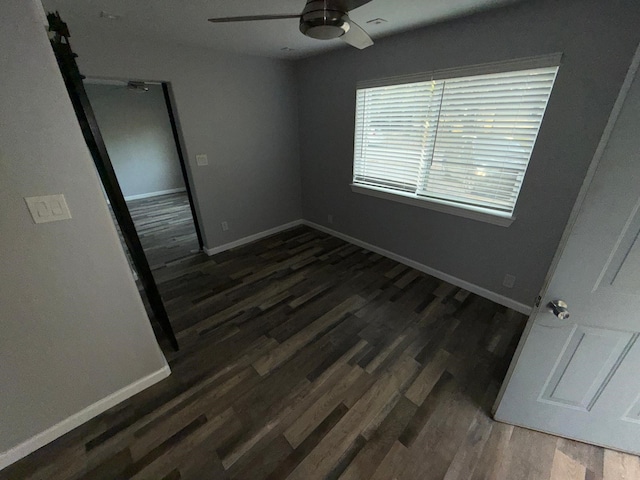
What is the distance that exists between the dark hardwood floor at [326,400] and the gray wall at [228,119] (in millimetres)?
1275

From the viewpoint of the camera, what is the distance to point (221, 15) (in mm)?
1815

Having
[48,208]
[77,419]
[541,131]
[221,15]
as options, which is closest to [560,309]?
[541,131]

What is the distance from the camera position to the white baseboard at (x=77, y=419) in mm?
1301

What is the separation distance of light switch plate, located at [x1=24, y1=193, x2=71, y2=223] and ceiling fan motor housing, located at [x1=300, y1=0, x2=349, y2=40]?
57.0 inches

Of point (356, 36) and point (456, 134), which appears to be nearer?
point (356, 36)

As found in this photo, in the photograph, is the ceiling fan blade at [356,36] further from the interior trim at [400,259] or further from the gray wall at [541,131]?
the interior trim at [400,259]

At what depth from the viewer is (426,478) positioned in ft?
4.05

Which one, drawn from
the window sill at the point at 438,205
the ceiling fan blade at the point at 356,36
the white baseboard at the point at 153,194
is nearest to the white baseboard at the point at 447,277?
the window sill at the point at 438,205

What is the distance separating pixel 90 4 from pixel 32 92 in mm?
1191

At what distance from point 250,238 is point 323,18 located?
115 inches

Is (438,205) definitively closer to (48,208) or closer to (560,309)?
(560,309)

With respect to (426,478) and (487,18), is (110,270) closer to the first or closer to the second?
(426,478)

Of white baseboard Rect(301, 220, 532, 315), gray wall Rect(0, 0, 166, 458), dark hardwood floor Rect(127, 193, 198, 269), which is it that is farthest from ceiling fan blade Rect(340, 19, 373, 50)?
dark hardwood floor Rect(127, 193, 198, 269)

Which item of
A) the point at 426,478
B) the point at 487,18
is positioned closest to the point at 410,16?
the point at 487,18
